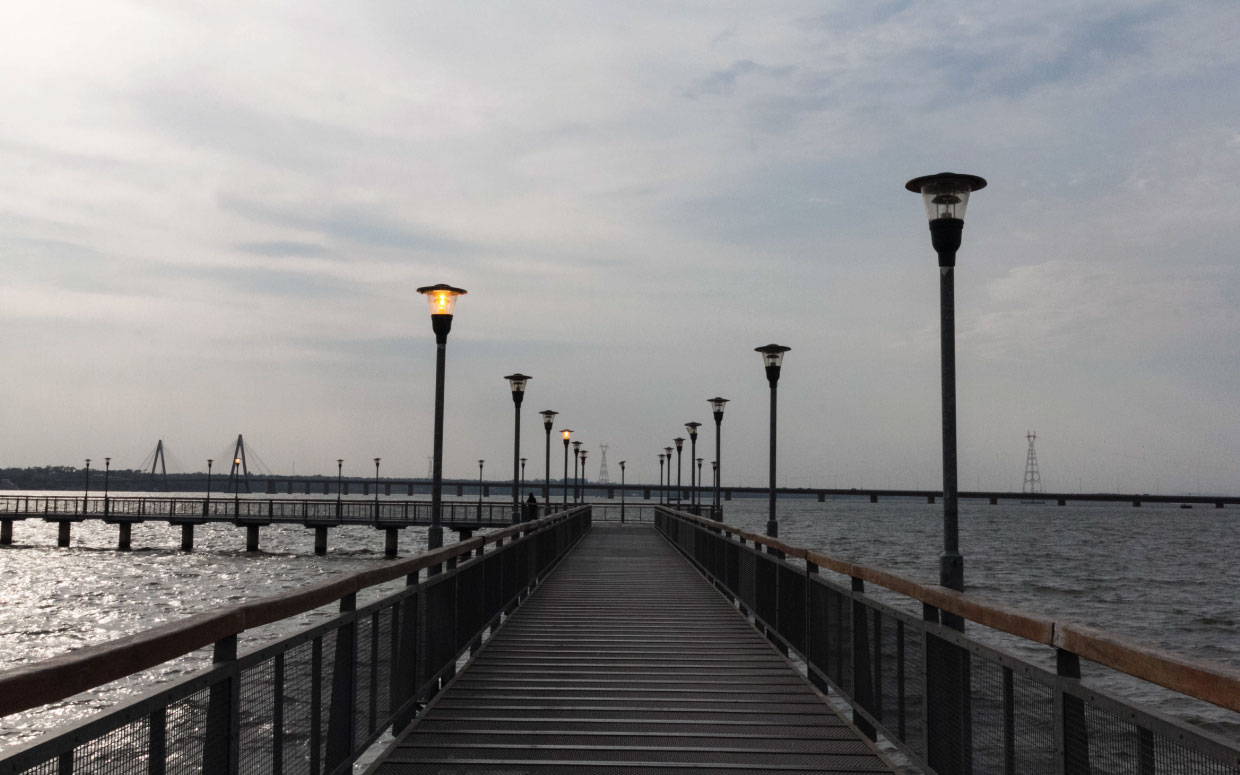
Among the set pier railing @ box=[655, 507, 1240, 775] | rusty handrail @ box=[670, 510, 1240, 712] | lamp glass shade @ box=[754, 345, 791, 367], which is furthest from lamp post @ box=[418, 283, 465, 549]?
rusty handrail @ box=[670, 510, 1240, 712]

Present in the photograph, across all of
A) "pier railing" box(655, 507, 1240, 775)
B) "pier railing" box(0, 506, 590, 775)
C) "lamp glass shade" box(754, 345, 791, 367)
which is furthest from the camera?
"lamp glass shade" box(754, 345, 791, 367)

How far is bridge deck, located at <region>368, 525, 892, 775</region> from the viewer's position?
20.7ft

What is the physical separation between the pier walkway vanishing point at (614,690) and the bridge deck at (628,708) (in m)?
0.03

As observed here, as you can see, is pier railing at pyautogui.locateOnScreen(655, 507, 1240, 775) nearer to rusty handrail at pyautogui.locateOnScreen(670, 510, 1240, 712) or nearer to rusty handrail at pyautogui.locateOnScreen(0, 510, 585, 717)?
rusty handrail at pyautogui.locateOnScreen(670, 510, 1240, 712)

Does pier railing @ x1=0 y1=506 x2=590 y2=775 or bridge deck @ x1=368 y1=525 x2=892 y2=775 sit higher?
pier railing @ x1=0 y1=506 x2=590 y2=775

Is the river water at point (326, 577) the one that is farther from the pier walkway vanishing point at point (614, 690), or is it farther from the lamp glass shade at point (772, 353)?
the lamp glass shade at point (772, 353)

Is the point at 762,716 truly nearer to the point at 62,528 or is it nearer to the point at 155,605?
the point at 155,605

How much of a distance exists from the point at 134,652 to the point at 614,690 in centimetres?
561

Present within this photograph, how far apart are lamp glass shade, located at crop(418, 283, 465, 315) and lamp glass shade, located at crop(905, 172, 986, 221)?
760 centimetres

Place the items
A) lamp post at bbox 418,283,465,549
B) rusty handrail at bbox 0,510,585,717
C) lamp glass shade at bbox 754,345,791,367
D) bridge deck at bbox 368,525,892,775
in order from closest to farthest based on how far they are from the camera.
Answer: rusty handrail at bbox 0,510,585,717
bridge deck at bbox 368,525,892,775
lamp post at bbox 418,283,465,549
lamp glass shade at bbox 754,345,791,367

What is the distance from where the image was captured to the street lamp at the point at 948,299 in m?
7.41

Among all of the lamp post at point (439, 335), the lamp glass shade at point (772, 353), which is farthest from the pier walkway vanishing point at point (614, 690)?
the lamp glass shade at point (772, 353)

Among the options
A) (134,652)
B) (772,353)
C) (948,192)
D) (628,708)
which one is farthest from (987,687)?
(772,353)

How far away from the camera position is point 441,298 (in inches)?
563
